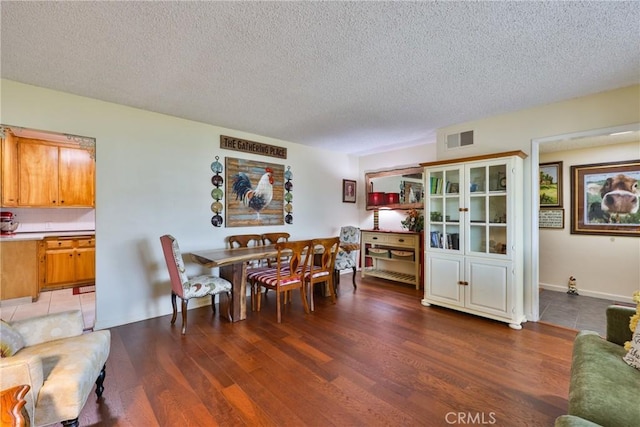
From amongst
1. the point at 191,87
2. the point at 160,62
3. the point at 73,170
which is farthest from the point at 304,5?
the point at 73,170

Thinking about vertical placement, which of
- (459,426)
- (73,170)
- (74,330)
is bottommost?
(459,426)

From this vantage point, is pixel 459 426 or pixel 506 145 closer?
pixel 459 426

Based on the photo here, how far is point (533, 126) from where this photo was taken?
3.08m

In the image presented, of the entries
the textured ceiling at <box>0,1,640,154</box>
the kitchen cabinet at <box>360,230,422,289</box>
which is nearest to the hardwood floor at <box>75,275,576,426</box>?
the kitchen cabinet at <box>360,230,422,289</box>

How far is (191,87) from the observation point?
2.59 meters

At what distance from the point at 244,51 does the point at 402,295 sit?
362 cm

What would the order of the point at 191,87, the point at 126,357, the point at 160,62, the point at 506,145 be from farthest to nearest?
the point at 506,145 → the point at 191,87 → the point at 126,357 → the point at 160,62

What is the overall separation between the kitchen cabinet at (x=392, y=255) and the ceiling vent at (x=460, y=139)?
1.44 meters

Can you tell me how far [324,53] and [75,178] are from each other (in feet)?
15.8

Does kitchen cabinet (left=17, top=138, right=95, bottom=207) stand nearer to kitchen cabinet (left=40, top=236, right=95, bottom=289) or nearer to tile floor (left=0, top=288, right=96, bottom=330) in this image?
kitchen cabinet (left=40, top=236, right=95, bottom=289)

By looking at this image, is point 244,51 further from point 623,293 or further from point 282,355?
point 623,293

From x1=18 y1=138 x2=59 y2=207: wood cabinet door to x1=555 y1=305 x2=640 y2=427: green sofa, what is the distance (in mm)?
6183

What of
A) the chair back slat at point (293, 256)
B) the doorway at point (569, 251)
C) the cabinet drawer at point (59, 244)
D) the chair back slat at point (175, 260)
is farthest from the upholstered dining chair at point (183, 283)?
the doorway at point (569, 251)

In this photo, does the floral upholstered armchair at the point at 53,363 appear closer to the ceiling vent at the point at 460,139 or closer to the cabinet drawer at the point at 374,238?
the cabinet drawer at the point at 374,238
